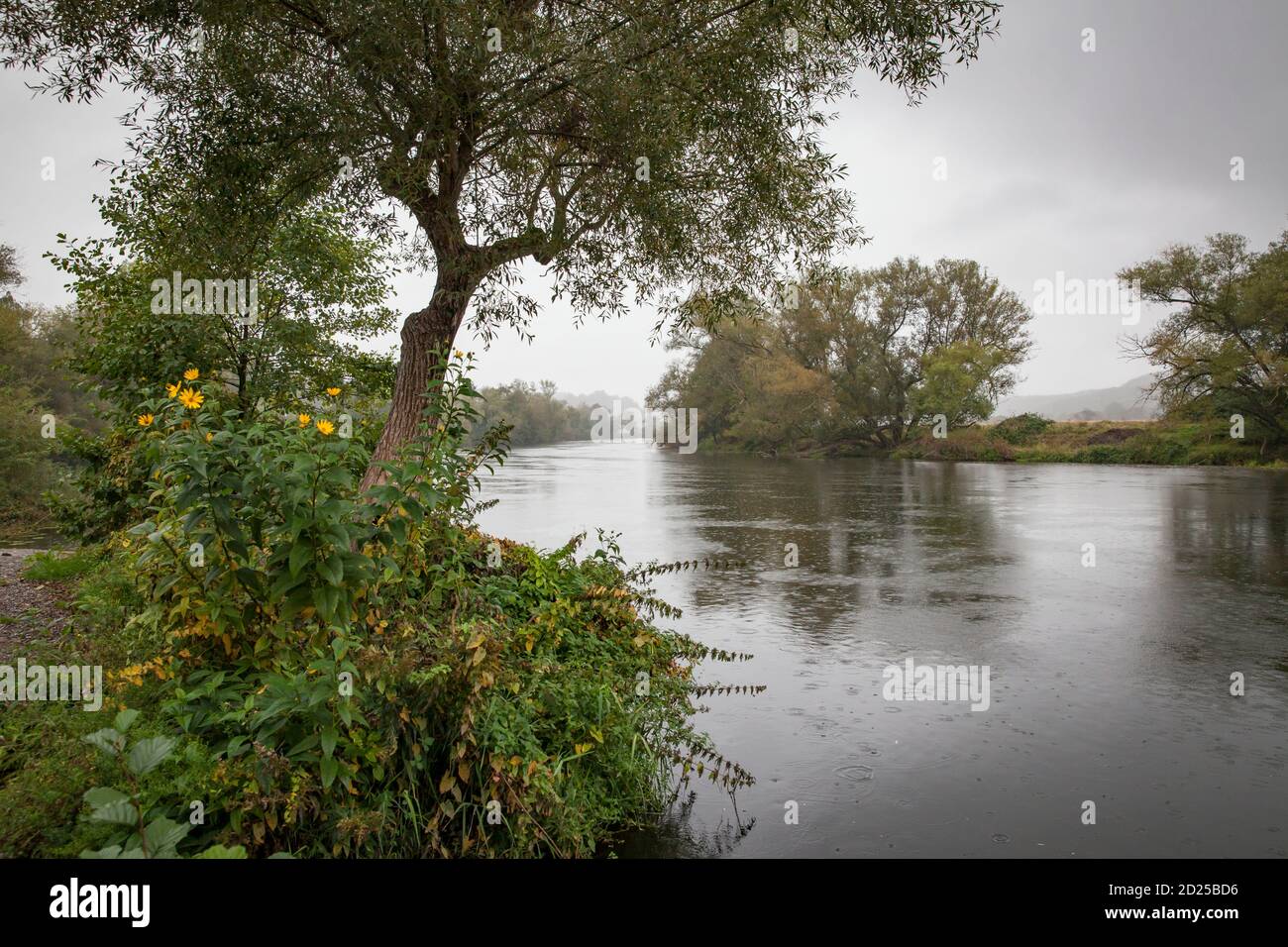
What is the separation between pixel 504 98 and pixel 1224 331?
4885cm

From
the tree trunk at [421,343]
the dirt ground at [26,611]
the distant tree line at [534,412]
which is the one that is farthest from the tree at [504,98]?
the distant tree line at [534,412]

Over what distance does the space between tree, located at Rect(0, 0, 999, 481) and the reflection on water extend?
4.53m

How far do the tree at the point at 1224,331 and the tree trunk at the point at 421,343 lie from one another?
44207 millimetres

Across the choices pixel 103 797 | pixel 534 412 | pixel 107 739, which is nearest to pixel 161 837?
pixel 103 797

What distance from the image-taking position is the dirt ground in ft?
21.1

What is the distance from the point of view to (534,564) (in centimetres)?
631

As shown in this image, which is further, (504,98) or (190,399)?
(504,98)

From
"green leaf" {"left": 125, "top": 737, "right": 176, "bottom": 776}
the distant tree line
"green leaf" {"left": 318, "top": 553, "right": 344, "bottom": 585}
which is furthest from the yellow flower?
the distant tree line

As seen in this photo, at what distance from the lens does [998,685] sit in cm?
727

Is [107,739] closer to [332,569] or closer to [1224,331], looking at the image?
[332,569]

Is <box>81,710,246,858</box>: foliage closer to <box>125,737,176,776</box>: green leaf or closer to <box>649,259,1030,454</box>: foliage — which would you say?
<box>125,737,176,776</box>: green leaf

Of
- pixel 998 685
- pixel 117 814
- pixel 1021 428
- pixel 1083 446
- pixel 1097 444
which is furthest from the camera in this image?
pixel 1021 428

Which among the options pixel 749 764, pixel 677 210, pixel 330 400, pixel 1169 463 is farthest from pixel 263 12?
pixel 1169 463
